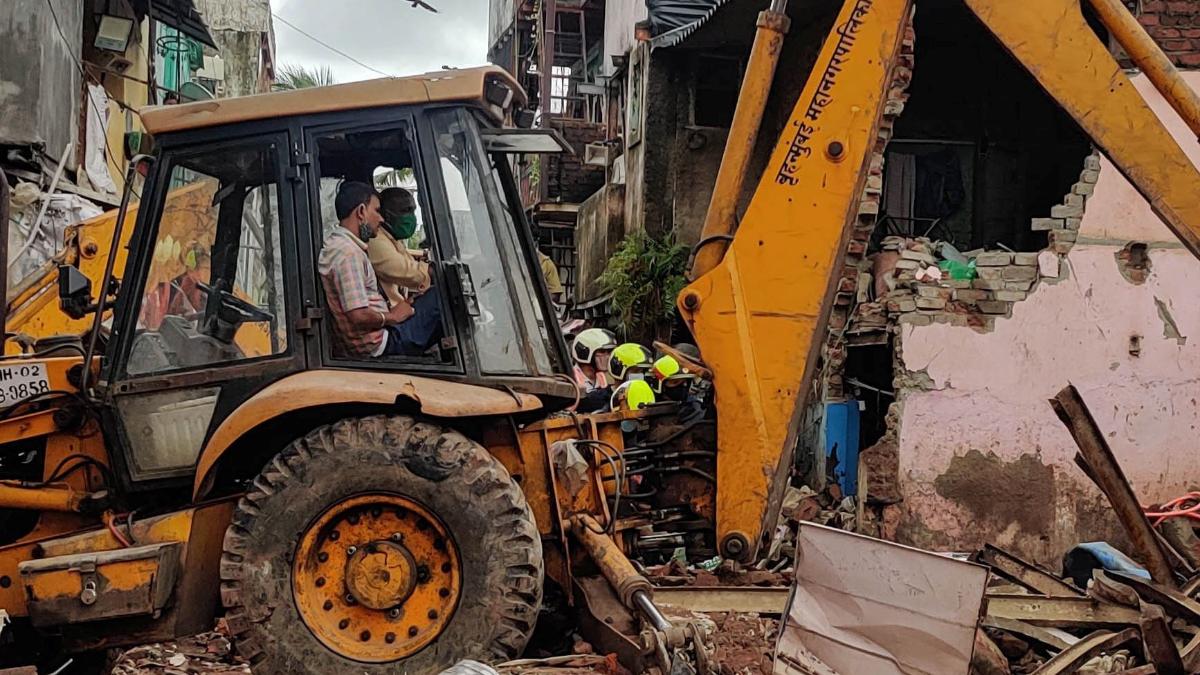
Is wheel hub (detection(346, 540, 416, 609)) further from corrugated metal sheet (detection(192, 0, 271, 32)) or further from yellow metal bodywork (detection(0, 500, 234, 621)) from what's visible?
corrugated metal sheet (detection(192, 0, 271, 32))

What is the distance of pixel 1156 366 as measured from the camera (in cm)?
835

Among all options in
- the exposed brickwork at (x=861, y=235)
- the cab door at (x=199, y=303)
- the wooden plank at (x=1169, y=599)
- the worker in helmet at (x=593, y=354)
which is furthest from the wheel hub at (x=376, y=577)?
the worker in helmet at (x=593, y=354)

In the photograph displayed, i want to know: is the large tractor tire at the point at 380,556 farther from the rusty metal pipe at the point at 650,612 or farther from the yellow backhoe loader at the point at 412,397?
the rusty metal pipe at the point at 650,612

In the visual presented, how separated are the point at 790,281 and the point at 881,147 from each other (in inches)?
41.2

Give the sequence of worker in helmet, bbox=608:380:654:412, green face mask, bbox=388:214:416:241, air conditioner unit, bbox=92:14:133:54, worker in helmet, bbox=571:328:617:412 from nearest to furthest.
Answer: green face mask, bbox=388:214:416:241
worker in helmet, bbox=608:380:654:412
worker in helmet, bbox=571:328:617:412
air conditioner unit, bbox=92:14:133:54

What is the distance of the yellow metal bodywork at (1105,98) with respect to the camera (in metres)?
4.01

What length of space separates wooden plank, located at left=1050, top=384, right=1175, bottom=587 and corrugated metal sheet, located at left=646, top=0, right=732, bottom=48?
831 cm

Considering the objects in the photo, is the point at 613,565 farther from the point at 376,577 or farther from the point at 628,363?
the point at 628,363

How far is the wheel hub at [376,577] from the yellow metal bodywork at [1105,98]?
2.85 metres

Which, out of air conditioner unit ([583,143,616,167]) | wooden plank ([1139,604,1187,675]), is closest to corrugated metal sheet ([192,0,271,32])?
air conditioner unit ([583,143,616,167])

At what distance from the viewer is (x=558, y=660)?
3594 millimetres

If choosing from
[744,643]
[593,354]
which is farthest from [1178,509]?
[593,354]

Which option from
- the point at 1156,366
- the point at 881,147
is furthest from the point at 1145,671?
the point at 1156,366

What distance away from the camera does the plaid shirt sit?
399 cm
